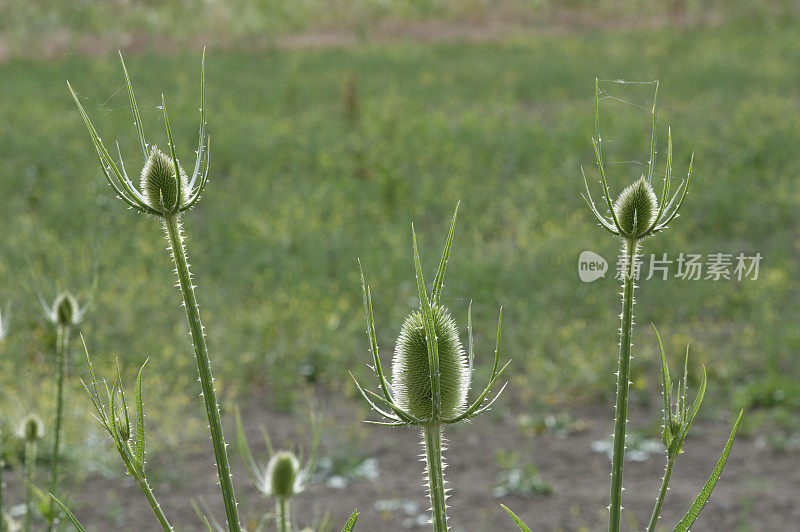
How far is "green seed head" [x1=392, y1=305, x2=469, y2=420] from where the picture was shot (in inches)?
27.4

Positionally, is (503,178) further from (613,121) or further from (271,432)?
(271,432)

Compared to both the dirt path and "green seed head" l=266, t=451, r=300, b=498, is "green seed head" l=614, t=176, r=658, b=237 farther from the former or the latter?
the dirt path

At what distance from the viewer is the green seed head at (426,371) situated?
0.70 meters

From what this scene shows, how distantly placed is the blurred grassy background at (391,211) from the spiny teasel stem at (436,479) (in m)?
0.40

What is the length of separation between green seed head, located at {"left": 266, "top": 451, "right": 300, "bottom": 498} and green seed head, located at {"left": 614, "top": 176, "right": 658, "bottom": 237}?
53cm

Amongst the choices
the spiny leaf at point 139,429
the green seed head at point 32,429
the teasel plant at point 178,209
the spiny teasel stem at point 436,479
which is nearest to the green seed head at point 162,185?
the teasel plant at point 178,209

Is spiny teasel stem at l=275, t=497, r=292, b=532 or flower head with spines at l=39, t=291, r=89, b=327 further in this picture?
flower head with spines at l=39, t=291, r=89, b=327

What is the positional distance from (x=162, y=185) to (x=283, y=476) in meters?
0.49

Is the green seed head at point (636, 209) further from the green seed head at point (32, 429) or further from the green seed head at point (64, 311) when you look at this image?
the green seed head at point (32, 429)

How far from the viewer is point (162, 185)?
2.31ft

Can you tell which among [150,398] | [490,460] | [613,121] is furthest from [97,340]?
[613,121]

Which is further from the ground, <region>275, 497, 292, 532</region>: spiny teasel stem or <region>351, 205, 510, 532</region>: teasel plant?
<region>351, 205, 510, 532</region>: teasel plant

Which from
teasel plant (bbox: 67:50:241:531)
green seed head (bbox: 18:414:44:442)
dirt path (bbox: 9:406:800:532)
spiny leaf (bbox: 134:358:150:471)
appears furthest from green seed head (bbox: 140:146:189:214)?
dirt path (bbox: 9:406:800:532)

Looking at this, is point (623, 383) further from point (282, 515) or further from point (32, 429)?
point (32, 429)
